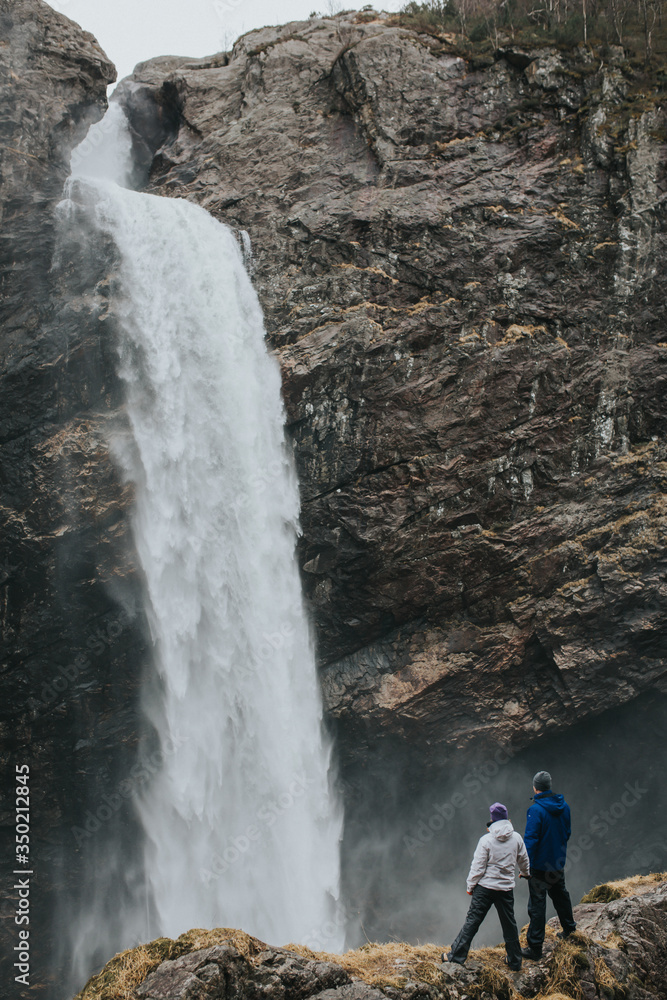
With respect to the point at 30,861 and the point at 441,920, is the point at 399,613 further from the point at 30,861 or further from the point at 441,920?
the point at 30,861

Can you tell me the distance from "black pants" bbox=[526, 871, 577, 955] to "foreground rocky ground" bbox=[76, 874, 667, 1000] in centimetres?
23

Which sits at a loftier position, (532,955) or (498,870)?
(498,870)

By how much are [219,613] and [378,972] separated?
10.3 metres

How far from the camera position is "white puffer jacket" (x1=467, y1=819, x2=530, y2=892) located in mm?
8219

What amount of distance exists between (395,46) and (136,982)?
24557mm

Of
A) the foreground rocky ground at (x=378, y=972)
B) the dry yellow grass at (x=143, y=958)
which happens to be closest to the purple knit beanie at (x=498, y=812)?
the foreground rocky ground at (x=378, y=972)

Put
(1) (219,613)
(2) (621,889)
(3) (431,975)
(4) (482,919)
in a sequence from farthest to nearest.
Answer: (1) (219,613) → (2) (621,889) → (3) (431,975) → (4) (482,919)

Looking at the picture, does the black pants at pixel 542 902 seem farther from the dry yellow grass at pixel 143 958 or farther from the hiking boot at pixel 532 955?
the dry yellow grass at pixel 143 958

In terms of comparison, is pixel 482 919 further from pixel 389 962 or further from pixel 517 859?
pixel 389 962

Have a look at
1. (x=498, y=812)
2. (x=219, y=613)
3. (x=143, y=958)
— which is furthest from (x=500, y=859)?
(x=219, y=613)

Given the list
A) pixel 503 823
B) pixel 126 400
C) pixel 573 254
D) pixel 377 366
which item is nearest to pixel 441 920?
pixel 503 823

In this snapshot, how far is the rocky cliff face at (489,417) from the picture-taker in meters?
18.1

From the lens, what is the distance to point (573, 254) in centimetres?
1905

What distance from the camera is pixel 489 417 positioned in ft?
60.4
